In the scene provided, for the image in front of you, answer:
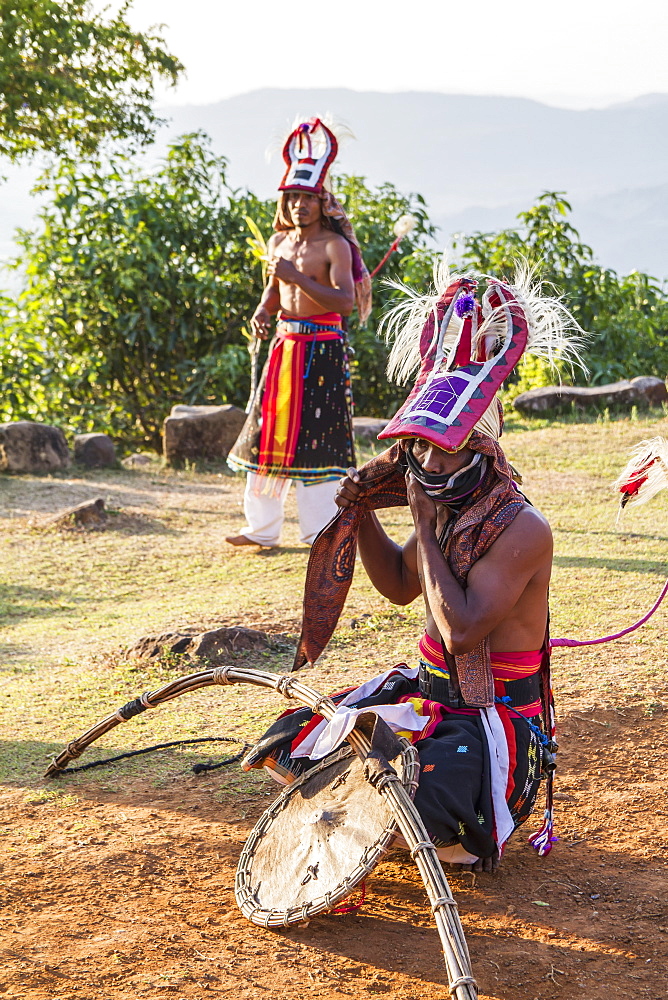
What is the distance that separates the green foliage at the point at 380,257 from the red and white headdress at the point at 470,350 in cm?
775

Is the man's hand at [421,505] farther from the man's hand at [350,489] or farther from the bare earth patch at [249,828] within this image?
the bare earth patch at [249,828]

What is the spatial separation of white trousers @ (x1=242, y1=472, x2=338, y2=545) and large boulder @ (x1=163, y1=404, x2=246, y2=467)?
2788 mm

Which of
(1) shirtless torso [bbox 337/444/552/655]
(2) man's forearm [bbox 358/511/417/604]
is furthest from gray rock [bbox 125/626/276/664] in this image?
(1) shirtless torso [bbox 337/444/552/655]

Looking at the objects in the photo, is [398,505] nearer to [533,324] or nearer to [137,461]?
[533,324]

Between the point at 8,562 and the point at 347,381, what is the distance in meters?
2.33

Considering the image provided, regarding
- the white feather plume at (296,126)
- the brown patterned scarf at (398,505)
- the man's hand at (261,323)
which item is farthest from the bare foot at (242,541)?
the brown patterned scarf at (398,505)

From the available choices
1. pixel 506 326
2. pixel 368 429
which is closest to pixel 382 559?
pixel 506 326

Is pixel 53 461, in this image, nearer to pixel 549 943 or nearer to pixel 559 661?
pixel 559 661

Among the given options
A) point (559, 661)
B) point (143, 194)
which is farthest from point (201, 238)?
point (559, 661)

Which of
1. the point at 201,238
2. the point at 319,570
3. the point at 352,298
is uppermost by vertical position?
the point at 201,238

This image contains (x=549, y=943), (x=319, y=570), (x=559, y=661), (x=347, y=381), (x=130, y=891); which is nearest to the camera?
(x=549, y=943)

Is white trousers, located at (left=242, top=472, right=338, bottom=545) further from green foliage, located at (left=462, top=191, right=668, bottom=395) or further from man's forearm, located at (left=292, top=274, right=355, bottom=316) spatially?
green foliage, located at (left=462, top=191, right=668, bottom=395)

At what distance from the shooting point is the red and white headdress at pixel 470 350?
2.65 m

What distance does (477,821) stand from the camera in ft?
8.59
